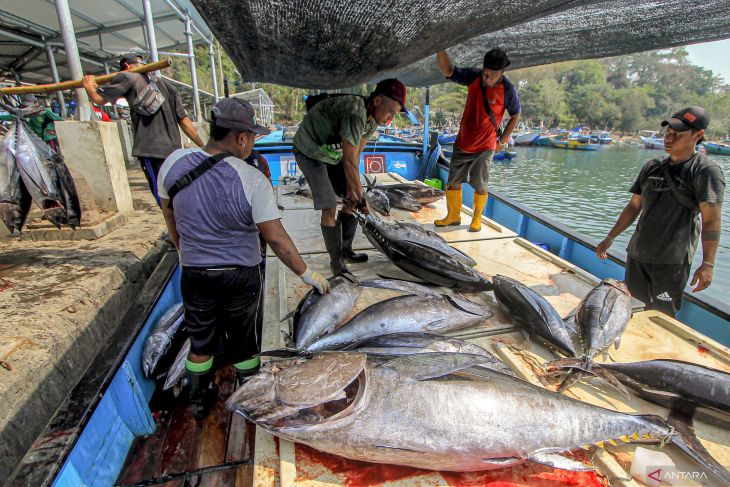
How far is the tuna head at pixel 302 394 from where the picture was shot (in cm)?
157

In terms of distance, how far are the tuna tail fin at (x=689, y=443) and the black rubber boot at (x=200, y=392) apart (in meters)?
2.74

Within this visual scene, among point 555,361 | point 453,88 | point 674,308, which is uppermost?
point 453,88

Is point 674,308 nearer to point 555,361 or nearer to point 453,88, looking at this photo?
point 555,361

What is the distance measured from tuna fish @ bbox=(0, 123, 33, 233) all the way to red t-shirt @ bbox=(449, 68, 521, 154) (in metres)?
5.11

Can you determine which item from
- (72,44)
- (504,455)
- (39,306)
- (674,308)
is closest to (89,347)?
(39,306)

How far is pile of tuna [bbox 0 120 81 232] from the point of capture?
3516 millimetres

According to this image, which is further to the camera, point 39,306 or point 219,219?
point 39,306

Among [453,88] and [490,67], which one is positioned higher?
[453,88]

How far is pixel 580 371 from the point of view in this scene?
2.08 metres

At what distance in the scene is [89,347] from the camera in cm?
326

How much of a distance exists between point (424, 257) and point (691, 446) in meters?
2.17

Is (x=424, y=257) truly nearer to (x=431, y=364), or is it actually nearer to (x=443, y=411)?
(x=431, y=364)

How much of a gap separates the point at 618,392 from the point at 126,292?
468 cm

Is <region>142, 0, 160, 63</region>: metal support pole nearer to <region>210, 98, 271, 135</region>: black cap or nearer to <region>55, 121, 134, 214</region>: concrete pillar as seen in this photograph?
<region>55, 121, 134, 214</region>: concrete pillar
